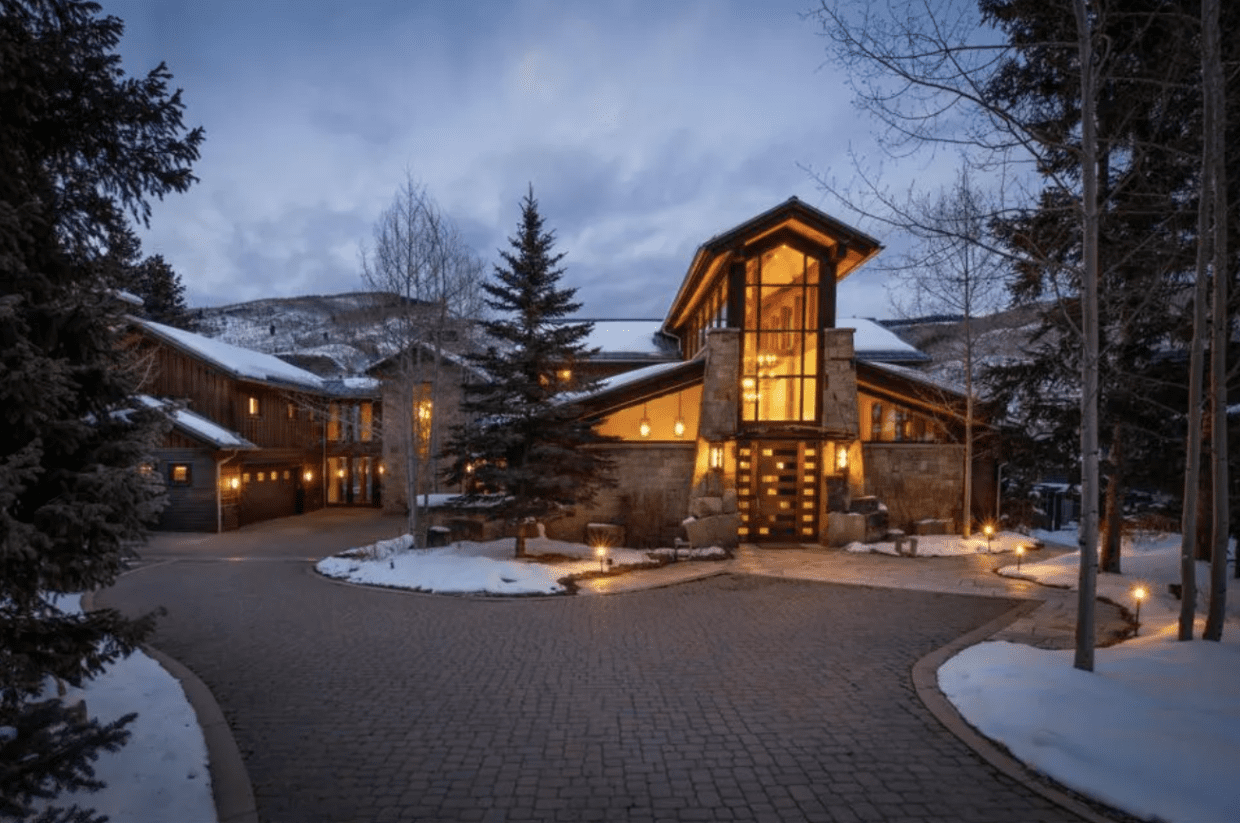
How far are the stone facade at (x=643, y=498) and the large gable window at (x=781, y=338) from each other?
8.72 feet

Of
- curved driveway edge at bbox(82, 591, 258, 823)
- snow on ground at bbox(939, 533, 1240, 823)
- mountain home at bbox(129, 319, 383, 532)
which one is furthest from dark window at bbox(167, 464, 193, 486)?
snow on ground at bbox(939, 533, 1240, 823)

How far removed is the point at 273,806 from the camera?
4812 mm

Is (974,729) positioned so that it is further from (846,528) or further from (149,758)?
(846,528)

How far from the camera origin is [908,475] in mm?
19109

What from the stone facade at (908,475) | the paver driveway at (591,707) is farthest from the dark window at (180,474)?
the stone facade at (908,475)

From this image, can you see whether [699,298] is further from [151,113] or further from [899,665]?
[151,113]

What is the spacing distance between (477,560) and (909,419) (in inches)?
560

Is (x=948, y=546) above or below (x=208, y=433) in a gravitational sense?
below

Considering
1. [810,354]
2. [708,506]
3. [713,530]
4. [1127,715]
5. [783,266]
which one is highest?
[783,266]

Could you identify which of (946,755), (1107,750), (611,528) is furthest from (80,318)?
(611,528)

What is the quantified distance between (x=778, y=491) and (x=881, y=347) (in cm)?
1081

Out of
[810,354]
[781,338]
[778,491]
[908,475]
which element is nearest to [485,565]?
[778,491]

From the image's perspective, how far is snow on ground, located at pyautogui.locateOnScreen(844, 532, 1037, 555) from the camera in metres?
16.8

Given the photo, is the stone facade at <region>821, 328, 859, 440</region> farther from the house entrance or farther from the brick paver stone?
the brick paver stone
